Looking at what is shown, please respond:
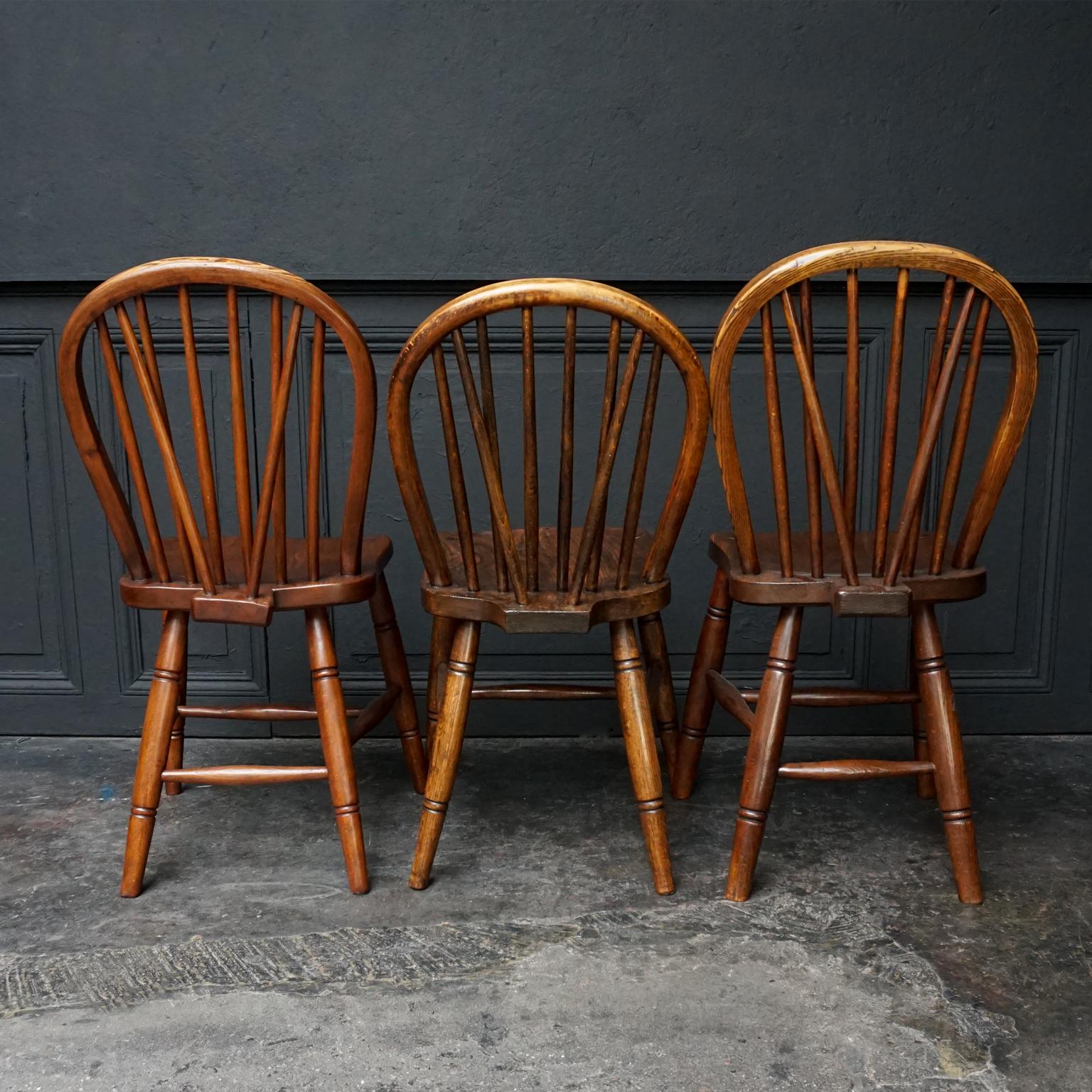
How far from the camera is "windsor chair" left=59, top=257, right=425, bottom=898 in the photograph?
158 centimetres

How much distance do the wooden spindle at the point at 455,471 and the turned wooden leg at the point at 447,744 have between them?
0.31 feet

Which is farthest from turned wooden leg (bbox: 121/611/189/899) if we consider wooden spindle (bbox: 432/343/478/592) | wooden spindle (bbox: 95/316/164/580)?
wooden spindle (bbox: 432/343/478/592)

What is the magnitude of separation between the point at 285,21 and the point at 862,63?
121 cm

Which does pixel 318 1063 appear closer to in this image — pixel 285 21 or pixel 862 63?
pixel 285 21

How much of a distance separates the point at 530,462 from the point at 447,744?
0.48m

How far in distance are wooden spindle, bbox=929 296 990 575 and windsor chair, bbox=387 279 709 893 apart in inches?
14.9

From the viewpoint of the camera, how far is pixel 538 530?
1712 millimetres

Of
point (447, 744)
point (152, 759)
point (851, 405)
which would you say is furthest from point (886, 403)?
point (152, 759)

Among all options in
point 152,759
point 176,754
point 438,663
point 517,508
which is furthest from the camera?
point 517,508

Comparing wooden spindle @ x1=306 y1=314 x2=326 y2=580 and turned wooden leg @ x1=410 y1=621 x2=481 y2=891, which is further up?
wooden spindle @ x1=306 y1=314 x2=326 y2=580

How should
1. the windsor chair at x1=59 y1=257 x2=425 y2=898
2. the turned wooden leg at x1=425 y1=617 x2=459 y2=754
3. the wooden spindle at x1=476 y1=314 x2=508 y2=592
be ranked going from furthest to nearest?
the turned wooden leg at x1=425 y1=617 x2=459 y2=754
the windsor chair at x1=59 y1=257 x2=425 y2=898
the wooden spindle at x1=476 y1=314 x2=508 y2=592

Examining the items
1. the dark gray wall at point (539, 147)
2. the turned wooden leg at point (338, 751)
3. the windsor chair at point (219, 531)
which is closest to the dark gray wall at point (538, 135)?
the dark gray wall at point (539, 147)

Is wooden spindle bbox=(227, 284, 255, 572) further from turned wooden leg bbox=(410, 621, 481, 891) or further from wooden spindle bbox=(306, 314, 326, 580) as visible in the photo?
turned wooden leg bbox=(410, 621, 481, 891)

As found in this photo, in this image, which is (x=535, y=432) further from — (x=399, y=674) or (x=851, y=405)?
(x=399, y=674)
